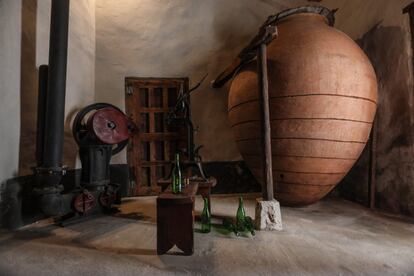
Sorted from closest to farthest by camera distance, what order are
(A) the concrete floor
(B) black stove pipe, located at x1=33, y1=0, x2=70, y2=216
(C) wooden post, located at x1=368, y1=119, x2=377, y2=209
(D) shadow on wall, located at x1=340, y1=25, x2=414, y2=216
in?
(A) the concrete floor → (B) black stove pipe, located at x1=33, y1=0, x2=70, y2=216 → (D) shadow on wall, located at x1=340, y1=25, x2=414, y2=216 → (C) wooden post, located at x1=368, y1=119, x2=377, y2=209

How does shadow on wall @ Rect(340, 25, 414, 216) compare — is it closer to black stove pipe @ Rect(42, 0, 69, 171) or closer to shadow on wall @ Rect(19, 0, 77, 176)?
black stove pipe @ Rect(42, 0, 69, 171)

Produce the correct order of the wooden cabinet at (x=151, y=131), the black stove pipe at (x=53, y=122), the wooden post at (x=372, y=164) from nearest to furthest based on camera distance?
the black stove pipe at (x=53, y=122), the wooden post at (x=372, y=164), the wooden cabinet at (x=151, y=131)

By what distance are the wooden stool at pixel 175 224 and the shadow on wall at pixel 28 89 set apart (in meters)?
1.59

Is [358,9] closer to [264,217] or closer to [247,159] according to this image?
[247,159]

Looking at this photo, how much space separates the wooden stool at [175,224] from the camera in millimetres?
1696

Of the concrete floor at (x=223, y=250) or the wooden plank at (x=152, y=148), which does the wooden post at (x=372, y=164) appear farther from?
the wooden plank at (x=152, y=148)

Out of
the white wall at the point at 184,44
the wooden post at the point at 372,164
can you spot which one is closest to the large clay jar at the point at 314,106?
the wooden post at the point at 372,164

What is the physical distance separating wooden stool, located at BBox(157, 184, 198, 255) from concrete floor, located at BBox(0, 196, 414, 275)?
0.24ft

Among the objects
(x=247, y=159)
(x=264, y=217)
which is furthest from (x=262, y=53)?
(x=264, y=217)

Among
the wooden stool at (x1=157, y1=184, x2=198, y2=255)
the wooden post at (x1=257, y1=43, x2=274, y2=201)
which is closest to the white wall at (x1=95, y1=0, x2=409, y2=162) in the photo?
the wooden post at (x1=257, y1=43, x2=274, y2=201)

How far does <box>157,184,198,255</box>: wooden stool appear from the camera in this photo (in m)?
1.70

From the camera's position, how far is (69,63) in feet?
10.2

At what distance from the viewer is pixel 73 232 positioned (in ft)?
7.22

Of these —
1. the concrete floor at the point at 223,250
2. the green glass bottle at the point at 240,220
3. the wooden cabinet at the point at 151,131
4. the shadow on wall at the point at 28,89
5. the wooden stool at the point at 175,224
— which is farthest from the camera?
the wooden cabinet at the point at 151,131
